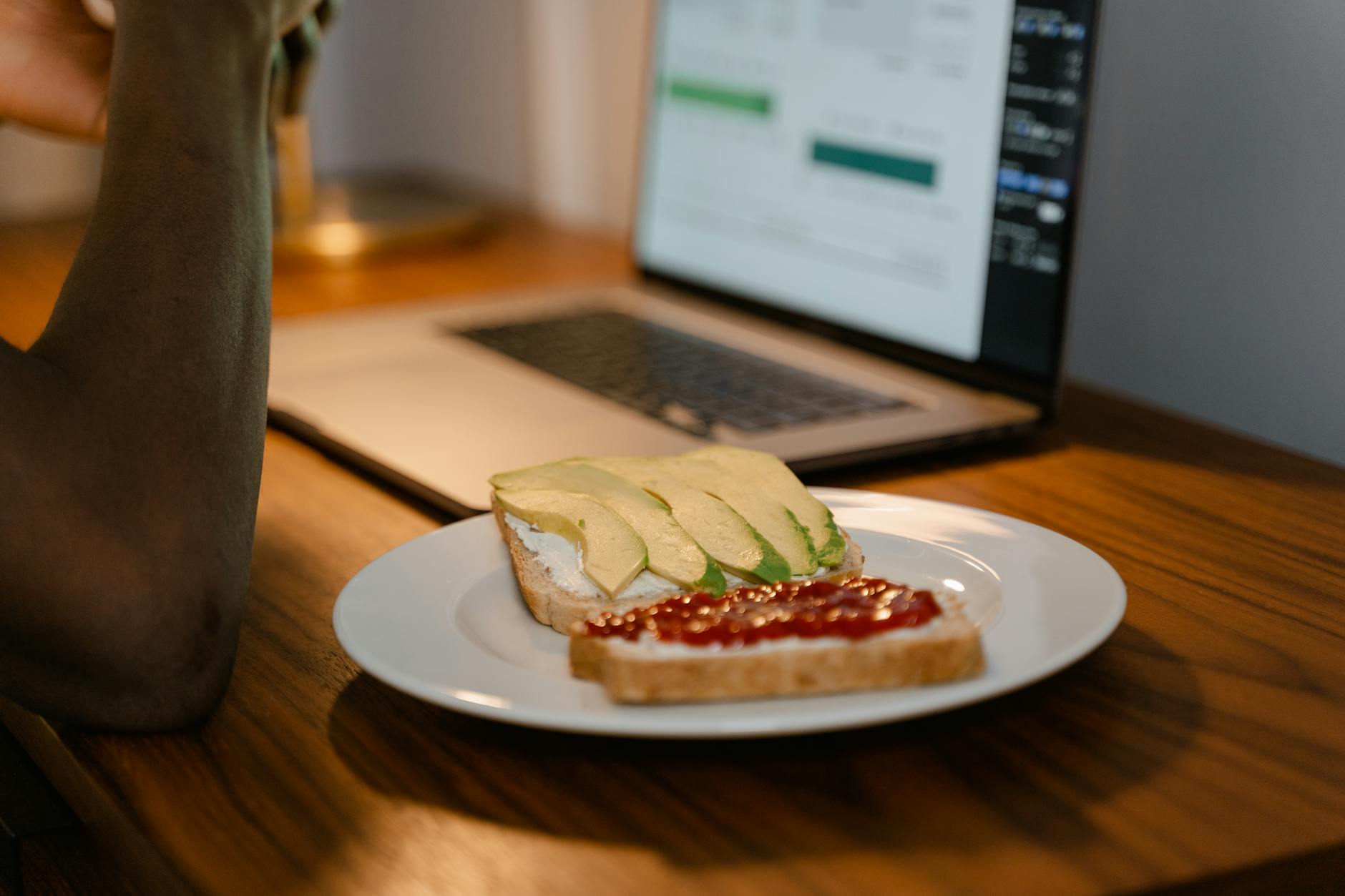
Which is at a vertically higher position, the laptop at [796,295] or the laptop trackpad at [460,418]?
the laptop at [796,295]

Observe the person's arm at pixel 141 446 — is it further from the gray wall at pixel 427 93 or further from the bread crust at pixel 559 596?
the gray wall at pixel 427 93

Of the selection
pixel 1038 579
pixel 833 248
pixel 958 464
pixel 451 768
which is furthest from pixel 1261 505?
pixel 451 768

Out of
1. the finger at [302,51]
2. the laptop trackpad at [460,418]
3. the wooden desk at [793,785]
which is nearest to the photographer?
the wooden desk at [793,785]

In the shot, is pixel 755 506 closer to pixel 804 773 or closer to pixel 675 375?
pixel 804 773

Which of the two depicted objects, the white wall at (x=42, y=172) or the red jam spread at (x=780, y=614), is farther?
the white wall at (x=42, y=172)

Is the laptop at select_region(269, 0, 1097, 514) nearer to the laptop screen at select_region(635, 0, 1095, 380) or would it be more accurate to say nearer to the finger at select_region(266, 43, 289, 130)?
the laptop screen at select_region(635, 0, 1095, 380)

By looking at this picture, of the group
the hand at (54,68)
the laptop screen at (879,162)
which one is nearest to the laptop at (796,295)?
the laptop screen at (879,162)

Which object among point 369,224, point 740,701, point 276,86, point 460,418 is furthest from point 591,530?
point 369,224
